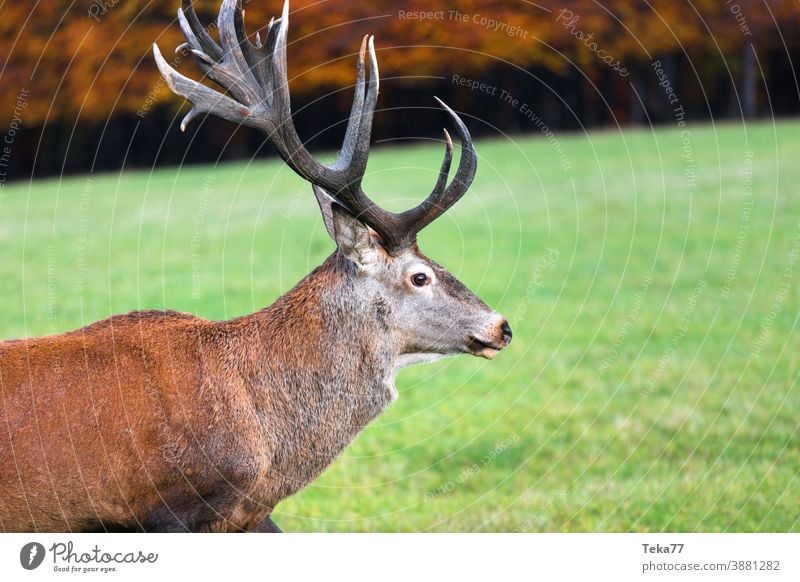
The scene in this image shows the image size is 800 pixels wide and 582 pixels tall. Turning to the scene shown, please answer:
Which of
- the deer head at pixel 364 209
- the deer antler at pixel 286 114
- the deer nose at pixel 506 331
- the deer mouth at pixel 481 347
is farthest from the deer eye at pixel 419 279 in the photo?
the deer nose at pixel 506 331

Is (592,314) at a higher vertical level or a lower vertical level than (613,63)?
lower

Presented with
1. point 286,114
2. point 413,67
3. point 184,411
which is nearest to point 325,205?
point 286,114

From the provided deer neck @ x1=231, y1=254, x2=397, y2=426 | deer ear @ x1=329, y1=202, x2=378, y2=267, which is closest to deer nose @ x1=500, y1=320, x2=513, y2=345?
deer neck @ x1=231, y1=254, x2=397, y2=426

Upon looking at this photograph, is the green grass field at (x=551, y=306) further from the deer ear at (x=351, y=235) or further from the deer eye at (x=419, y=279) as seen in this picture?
the deer ear at (x=351, y=235)

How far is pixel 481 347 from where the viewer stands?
7184 millimetres

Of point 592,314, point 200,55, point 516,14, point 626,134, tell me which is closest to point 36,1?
point 516,14

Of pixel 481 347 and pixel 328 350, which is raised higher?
pixel 481 347

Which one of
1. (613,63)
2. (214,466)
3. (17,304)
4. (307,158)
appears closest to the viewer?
(214,466)

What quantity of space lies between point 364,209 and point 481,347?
1194 mm

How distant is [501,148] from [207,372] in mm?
29086

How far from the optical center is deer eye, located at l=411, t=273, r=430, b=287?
713cm

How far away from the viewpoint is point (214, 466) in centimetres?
635

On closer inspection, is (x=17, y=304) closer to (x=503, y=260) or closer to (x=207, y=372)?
Answer: (x=503, y=260)

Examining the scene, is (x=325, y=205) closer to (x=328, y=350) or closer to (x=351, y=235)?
(x=351, y=235)
